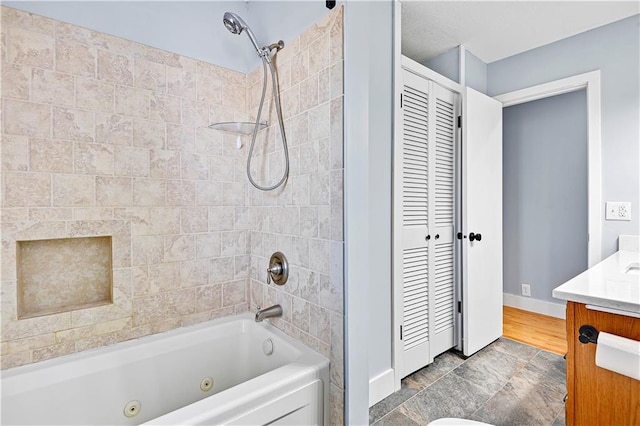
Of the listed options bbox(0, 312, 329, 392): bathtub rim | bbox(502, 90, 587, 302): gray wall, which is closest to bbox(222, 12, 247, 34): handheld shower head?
bbox(0, 312, 329, 392): bathtub rim

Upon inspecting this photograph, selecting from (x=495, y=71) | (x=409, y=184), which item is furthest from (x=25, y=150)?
(x=495, y=71)

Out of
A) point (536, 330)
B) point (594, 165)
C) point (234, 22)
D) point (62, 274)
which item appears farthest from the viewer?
point (536, 330)

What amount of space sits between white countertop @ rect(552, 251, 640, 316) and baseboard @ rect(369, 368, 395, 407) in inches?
41.8

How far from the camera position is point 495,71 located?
9.95 ft

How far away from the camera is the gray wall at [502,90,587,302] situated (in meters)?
3.12

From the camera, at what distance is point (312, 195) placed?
1394 millimetres

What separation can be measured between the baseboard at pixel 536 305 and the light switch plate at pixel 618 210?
112 cm

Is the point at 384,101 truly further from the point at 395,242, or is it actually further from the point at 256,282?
the point at 256,282

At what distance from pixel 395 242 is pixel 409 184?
45cm

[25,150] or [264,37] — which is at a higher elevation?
[264,37]

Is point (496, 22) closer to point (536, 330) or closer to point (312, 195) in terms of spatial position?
point (312, 195)

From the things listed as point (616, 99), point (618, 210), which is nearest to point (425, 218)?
point (618, 210)

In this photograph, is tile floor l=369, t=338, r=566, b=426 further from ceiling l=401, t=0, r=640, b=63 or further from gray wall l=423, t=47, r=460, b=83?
ceiling l=401, t=0, r=640, b=63

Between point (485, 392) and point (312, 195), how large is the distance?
1681 mm
